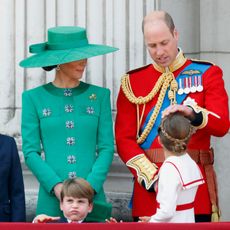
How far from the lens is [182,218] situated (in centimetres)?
740

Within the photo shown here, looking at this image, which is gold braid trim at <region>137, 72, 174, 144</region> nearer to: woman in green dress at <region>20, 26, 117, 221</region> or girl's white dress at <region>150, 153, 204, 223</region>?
woman in green dress at <region>20, 26, 117, 221</region>

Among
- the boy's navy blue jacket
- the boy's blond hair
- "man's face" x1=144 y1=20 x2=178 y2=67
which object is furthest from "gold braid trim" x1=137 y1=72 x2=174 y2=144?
the boy's navy blue jacket

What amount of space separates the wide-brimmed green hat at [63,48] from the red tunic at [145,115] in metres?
0.26

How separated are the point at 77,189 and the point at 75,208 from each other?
4.1 inches

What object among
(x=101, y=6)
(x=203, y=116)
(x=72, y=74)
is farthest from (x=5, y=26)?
(x=203, y=116)

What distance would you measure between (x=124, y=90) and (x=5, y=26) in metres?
1.27

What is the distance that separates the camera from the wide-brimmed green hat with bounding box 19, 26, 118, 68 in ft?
26.1

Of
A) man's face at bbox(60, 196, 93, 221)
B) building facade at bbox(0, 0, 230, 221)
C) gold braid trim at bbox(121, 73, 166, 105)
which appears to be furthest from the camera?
building facade at bbox(0, 0, 230, 221)

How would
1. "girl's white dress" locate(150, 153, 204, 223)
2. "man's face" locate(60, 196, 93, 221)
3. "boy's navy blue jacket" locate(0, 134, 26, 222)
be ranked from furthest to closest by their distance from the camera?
"boy's navy blue jacket" locate(0, 134, 26, 222), "man's face" locate(60, 196, 93, 221), "girl's white dress" locate(150, 153, 204, 223)

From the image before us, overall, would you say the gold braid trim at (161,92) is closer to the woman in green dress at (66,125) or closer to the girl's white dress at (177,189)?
the woman in green dress at (66,125)

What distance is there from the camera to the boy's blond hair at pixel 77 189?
7607mm

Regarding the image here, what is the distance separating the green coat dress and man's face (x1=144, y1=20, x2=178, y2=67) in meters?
0.46

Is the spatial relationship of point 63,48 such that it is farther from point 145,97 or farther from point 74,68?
point 145,97

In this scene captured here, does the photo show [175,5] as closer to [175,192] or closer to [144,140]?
[144,140]
